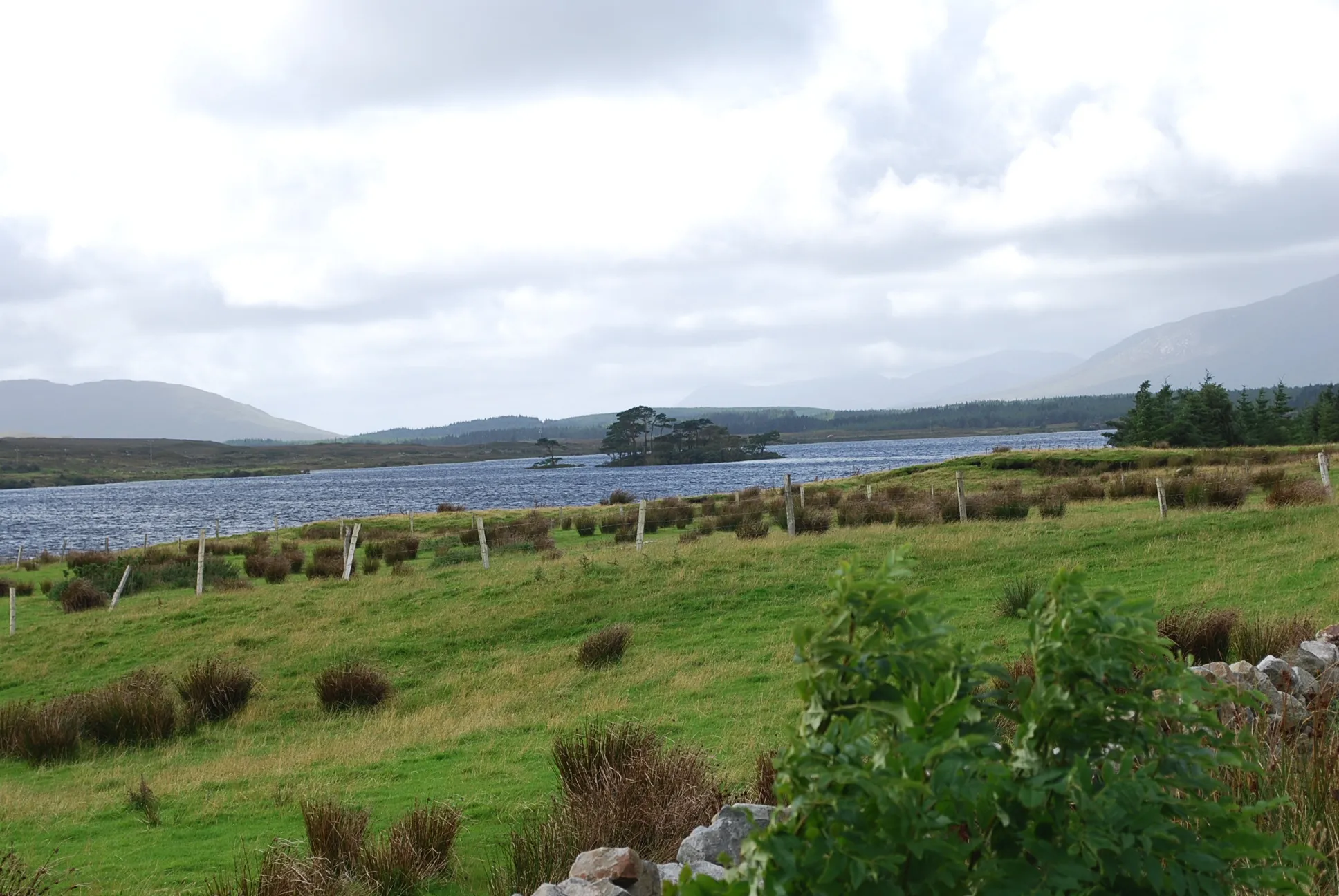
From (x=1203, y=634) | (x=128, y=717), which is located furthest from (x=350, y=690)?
(x=1203, y=634)

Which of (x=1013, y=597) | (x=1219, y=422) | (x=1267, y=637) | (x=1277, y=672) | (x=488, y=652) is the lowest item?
(x=488, y=652)

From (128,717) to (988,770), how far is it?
14.1 m

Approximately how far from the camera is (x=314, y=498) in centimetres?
10250

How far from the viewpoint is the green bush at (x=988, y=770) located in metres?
2.08

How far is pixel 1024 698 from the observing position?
228cm

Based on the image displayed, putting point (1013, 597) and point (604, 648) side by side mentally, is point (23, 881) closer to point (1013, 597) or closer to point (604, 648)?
point (604, 648)

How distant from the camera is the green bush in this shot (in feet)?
6.84

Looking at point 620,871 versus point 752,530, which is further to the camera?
point 752,530

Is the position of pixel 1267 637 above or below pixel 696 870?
below

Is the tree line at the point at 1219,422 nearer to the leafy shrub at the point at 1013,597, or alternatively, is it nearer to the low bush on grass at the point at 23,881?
the leafy shrub at the point at 1013,597

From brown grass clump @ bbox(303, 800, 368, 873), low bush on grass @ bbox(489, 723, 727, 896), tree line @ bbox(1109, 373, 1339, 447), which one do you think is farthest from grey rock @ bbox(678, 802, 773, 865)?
tree line @ bbox(1109, 373, 1339, 447)

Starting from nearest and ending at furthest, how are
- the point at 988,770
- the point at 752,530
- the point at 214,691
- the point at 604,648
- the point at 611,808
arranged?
the point at 988,770 < the point at 611,808 < the point at 214,691 < the point at 604,648 < the point at 752,530

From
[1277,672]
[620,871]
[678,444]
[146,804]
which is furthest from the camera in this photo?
[678,444]

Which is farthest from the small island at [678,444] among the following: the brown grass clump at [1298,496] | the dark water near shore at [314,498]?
the brown grass clump at [1298,496]
